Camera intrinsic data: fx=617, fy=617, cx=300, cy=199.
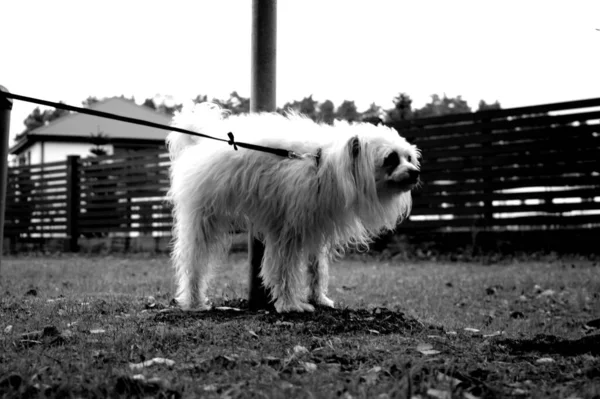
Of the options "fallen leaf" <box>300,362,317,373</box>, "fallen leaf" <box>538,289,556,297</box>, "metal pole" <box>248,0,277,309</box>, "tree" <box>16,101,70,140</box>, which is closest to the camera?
"fallen leaf" <box>300,362,317,373</box>

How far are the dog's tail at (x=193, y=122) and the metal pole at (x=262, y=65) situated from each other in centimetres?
40

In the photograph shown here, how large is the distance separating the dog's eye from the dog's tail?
1509 mm

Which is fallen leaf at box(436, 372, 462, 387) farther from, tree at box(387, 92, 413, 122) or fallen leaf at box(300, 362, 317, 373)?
tree at box(387, 92, 413, 122)

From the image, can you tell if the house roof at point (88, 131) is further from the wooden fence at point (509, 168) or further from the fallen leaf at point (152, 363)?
the fallen leaf at point (152, 363)

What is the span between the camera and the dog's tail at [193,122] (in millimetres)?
5234

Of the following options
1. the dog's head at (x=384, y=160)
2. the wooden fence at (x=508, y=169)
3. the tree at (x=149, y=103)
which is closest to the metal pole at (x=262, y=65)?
the dog's head at (x=384, y=160)

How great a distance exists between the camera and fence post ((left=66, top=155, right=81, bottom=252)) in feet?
52.0

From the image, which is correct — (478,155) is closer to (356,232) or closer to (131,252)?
(356,232)

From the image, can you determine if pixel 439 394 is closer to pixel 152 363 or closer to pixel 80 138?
pixel 152 363

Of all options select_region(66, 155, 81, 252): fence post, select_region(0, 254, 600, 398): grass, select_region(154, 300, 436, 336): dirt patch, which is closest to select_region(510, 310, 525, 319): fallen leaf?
select_region(0, 254, 600, 398): grass

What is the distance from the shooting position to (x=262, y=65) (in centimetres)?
508

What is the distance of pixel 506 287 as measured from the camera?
7.27 m

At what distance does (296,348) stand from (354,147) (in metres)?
1.63

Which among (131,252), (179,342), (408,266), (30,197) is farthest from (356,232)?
(30,197)
